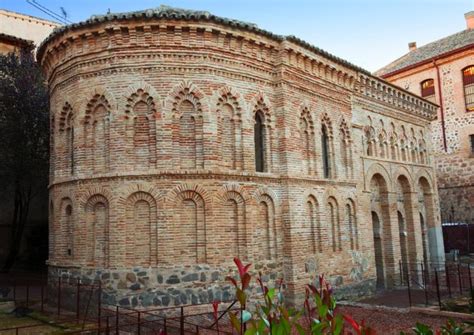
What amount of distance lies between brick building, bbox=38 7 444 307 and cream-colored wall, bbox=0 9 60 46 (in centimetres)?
1236

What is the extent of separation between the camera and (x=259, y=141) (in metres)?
12.6

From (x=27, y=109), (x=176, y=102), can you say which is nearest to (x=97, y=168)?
(x=176, y=102)

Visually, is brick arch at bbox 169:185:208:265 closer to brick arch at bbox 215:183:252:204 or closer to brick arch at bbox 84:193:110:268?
brick arch at bbox 215:183:252:204

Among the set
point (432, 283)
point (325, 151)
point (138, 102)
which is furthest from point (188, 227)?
point (432, 283)

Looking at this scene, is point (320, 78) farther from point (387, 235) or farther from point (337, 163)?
point (387, 235)

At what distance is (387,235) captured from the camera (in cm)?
1667

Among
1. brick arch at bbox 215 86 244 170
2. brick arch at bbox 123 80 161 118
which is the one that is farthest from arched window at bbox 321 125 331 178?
brick arch at bbox 123 80 161 118

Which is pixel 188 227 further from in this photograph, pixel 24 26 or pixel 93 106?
pixel 24 26

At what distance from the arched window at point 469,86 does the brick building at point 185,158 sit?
53.8 ft

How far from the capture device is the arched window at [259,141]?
12.5 meters

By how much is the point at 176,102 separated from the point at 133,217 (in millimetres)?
3149

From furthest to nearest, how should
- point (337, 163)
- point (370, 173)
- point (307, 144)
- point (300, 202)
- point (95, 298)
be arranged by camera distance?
point (370, 173)
point (337, 163)
point (307, 144)
point (300, 202)
point (95, 298)

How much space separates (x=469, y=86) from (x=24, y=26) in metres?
26.0

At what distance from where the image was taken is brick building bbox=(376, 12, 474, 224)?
26078 millimetres
